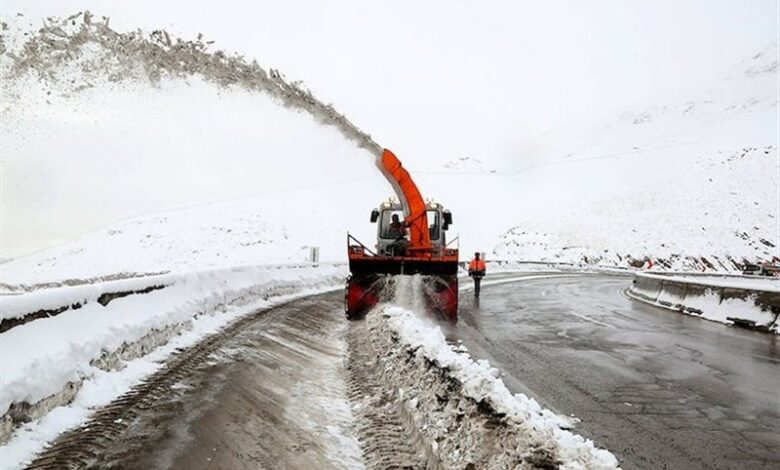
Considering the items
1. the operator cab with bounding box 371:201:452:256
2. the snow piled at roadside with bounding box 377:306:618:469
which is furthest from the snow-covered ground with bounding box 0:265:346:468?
the operator cab with bounding box 371:201:452:256

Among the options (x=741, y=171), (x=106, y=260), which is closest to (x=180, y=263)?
(x=106, y=260)

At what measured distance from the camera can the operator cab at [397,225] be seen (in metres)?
14.6

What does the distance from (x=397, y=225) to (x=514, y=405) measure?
34.5ft

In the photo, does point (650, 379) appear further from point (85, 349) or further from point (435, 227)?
point (435, 227)

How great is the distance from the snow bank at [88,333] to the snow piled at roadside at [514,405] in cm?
356

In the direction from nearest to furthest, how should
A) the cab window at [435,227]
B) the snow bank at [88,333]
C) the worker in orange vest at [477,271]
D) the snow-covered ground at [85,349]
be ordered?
the snow-covered ground at [85,349] < the snow bank at [88,333] < the cab window at [435,227] < the worker in orange vest at [477,271]

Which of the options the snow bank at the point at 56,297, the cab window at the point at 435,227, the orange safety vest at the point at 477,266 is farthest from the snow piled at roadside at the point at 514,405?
the orange safety vest at the point at 477,266

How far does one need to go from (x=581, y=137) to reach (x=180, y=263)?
314 ft

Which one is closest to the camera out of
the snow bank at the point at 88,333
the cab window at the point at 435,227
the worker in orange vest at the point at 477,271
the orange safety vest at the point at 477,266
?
the snow bank at the point at 88,333

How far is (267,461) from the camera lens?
4.59 meters

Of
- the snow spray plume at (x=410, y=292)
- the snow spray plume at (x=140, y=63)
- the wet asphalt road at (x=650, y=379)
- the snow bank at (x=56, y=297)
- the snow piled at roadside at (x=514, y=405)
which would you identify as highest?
the snow spray plume at (x=140, y=63)

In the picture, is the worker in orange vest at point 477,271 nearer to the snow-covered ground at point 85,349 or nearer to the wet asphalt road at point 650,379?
the wet asphalt road at point 650,379

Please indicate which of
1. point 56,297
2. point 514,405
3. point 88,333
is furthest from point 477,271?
point 514,405

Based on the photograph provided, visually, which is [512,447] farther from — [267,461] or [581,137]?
[581,137]
